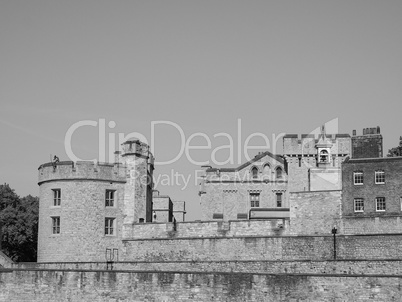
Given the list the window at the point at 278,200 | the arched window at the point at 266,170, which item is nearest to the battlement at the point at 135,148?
the arched window at the point at 266,170

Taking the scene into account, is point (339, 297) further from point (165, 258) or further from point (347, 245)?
point (165, 258)

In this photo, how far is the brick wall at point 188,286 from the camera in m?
29.8

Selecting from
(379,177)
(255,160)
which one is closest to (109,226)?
(379,177)

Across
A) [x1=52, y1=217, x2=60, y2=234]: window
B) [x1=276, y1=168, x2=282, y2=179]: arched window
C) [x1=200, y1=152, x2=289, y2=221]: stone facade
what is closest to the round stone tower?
[x1=52, y1=217, x2=60, y2=234]: window

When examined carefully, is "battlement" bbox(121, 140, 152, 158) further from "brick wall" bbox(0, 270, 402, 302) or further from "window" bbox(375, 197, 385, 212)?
"window" bbox(375, 197, 385, 212)

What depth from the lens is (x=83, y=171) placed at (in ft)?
151

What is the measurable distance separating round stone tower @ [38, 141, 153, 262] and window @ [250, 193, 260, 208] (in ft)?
57.4

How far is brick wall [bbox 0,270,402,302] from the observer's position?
97.9 feet

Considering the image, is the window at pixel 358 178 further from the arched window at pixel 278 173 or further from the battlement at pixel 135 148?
the arched window at pixel 278 173

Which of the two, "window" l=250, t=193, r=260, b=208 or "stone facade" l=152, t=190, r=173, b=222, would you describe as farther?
"stone facade" l=152, t=190, r=173, b=222

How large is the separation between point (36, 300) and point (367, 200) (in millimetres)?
21831

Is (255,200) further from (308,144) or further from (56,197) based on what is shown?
(56,197)

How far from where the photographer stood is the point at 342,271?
37.5m

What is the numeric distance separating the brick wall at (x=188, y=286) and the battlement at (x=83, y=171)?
978 cm
